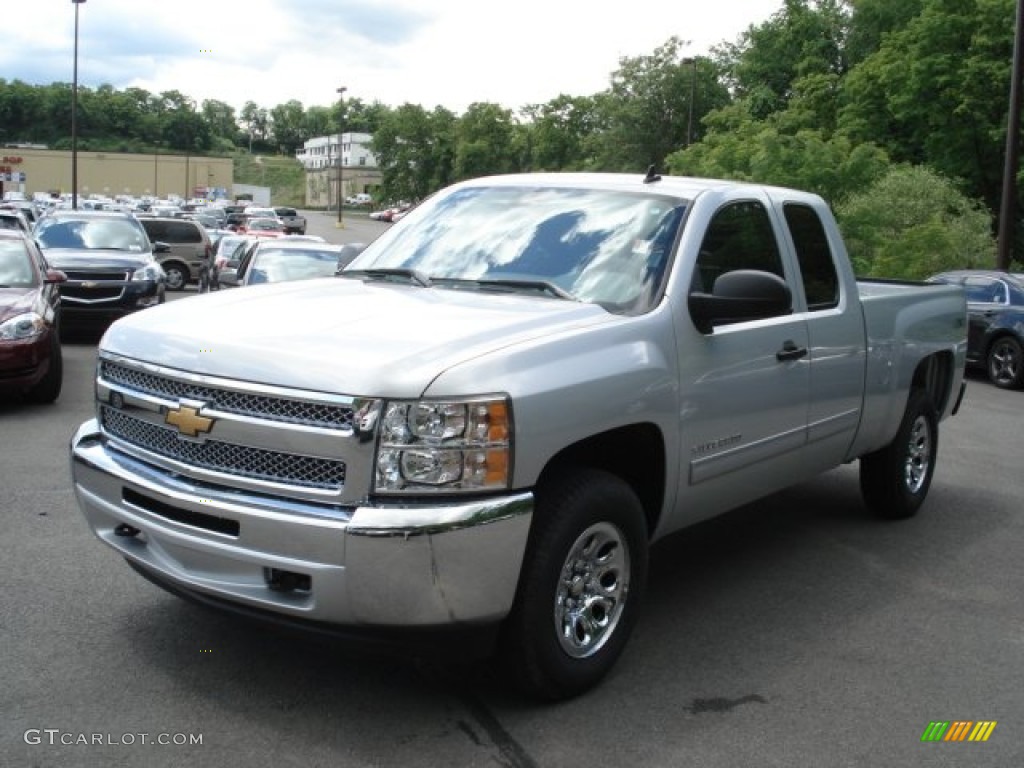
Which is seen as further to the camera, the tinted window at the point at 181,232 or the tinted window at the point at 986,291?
the tinted window at the point at 181,232

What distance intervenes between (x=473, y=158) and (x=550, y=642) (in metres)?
89.7

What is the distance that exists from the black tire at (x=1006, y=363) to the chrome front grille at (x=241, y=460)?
46.2ft

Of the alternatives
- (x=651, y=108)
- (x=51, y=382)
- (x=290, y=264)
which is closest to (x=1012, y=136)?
(x=290, y=264)

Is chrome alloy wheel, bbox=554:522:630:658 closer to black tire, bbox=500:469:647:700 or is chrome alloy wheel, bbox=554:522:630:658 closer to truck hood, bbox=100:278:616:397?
black tire, bbox=500:469:647:700

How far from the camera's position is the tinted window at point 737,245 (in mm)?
5039

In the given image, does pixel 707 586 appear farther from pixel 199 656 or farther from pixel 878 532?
pixel 199 656

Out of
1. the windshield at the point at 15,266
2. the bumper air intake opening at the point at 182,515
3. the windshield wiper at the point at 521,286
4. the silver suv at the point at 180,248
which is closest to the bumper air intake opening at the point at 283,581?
the bumper air intake opening at the point at 182,515

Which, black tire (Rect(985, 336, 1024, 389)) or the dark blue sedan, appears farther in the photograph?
the dark blue sedan

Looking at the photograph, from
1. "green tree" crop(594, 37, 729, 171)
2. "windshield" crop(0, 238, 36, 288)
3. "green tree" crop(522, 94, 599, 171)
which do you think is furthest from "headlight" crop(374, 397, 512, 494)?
"green tree" crop(522, 94, 599, 171)

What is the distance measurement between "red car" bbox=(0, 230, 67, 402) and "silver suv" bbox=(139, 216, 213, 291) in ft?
54.7

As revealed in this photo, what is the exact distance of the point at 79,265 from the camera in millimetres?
15602

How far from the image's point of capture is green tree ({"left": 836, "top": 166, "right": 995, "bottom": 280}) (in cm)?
2378

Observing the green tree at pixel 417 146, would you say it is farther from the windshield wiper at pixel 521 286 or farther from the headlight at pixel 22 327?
the windshield wiper at pixel 521 286

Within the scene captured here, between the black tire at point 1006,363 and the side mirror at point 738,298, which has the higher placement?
the side mirror at point 738,298
